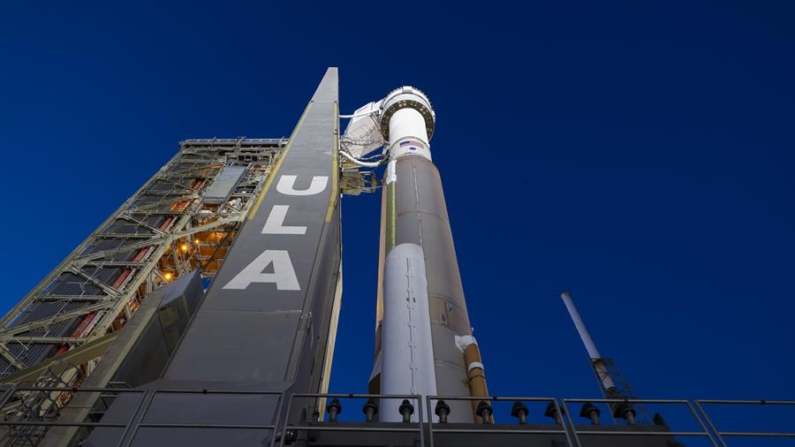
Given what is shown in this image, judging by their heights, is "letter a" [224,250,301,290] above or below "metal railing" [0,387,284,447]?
above

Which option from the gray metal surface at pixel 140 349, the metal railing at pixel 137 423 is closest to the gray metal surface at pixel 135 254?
A: the gray metal surface at pixel 140 349

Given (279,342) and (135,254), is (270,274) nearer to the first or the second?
(279,342)

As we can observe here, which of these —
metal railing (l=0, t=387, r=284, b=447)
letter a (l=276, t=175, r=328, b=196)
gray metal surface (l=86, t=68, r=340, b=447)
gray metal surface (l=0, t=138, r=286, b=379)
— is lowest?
metal railing (l=0, t=387, r=284, b=447)

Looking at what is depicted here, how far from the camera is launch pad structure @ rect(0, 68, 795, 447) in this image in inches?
243

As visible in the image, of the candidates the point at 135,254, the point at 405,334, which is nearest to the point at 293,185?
the point at 405,334

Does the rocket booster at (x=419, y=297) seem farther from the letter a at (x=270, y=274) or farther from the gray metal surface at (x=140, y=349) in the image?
the gray metal surface at (x=140, y=349)

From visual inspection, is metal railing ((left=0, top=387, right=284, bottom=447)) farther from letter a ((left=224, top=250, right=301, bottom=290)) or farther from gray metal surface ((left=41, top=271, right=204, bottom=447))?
letter a ((left=224, top=250, right=301, bottom=290))

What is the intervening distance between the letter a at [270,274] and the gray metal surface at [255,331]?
0.02m

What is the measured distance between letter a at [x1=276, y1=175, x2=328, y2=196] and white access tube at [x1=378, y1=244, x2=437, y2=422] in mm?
2763

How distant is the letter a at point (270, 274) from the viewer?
9.12 meters

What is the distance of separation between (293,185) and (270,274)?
11.9 feet

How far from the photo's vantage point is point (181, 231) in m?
25.6

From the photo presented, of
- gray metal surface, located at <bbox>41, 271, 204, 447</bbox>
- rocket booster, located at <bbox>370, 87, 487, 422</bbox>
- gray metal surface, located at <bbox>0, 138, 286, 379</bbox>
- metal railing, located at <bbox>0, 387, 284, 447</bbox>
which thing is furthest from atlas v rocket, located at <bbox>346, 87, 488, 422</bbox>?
gray metal surface, located at <bbox>0, 138, 286, 379</bbox>

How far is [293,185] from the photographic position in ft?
40.7
